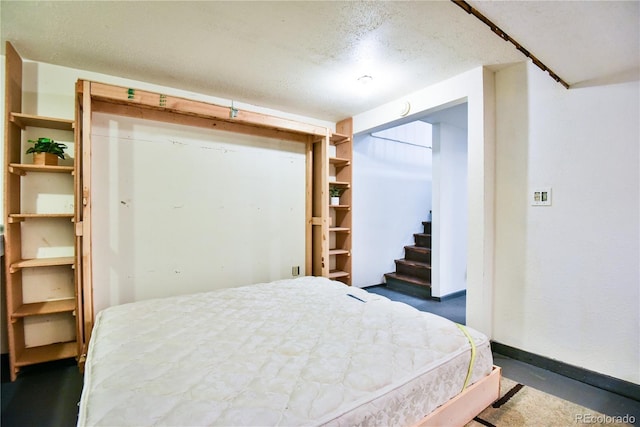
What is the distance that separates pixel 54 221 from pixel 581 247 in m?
3.97

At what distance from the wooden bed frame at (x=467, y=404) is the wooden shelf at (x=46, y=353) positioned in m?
2.56

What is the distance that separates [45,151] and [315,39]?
214 centimetres

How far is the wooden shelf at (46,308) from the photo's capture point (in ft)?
6.69

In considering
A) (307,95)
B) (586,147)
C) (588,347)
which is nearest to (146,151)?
(307,95)

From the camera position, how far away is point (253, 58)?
86.8 inches

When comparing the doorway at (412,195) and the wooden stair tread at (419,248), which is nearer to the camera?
the doorway at (412,195)

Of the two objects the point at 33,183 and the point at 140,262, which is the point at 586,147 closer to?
the point at 140,262

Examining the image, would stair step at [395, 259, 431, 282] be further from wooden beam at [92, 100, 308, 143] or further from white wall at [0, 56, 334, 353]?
wooden beam at [92, 100, 308, 143]

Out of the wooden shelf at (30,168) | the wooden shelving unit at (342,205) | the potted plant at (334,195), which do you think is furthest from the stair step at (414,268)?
the wooden shelf at (30,168)

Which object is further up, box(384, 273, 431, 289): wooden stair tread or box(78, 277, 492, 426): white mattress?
box(78, 277, 492, 426): white mattress

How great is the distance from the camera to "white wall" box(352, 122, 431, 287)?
4070 millimetres

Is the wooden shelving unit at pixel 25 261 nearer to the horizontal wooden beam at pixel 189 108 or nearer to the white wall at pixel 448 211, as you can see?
the horizontal wooden beam at pixel 189 108

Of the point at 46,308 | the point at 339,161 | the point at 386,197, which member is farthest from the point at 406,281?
the point at 46,308

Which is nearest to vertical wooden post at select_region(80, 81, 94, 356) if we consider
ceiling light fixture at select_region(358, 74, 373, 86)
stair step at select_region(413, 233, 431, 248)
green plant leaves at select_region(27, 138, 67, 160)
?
green plant leaves at select_region(27, 138, 67, 160)
